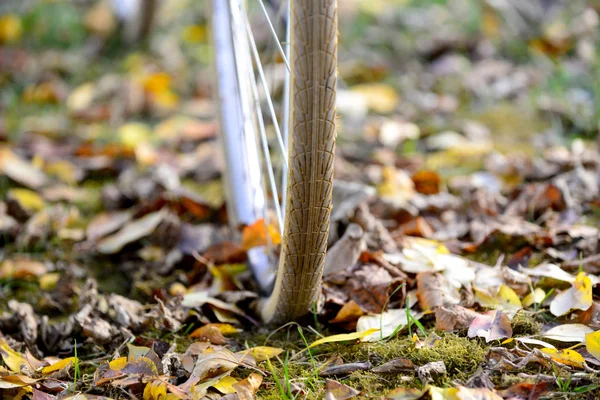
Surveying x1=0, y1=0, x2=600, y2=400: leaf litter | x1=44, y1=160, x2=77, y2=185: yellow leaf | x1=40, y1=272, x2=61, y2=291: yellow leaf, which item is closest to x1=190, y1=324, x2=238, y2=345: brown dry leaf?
x1=0, y1=0, x2=600, y2=400: leaf litter

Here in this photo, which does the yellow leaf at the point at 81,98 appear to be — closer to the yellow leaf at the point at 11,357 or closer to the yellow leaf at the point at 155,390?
the yellow leaf at the point at 11,357

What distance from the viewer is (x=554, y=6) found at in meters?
3.26

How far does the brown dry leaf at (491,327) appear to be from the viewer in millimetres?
1287

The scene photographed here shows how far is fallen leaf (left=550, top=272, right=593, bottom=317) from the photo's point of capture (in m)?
1.34

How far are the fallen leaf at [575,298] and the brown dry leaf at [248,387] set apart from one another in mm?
618

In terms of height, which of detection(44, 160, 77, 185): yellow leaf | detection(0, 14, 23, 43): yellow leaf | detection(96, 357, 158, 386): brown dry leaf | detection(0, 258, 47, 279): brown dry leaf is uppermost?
detection(0, 14, 23, 43): yellow leaf

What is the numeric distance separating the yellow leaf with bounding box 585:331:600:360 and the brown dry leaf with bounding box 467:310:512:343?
143mm

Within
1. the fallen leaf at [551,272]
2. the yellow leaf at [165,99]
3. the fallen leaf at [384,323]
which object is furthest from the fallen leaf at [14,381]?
the yellow leaf at [165,99]

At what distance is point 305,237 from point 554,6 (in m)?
2.58

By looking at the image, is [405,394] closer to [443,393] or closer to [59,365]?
[443,393]

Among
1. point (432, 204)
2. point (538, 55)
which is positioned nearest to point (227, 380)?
point (432, 204)

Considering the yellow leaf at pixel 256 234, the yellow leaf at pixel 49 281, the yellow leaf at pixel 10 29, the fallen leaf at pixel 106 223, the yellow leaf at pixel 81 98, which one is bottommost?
the yellow leaf at pixel 49 281

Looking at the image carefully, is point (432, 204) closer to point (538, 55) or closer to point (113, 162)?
point (113, 162)

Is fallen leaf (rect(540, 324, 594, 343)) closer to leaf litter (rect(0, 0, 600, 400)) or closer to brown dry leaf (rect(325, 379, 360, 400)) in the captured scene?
leaf litter (rect(0, 0, 600, 400))
